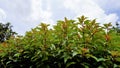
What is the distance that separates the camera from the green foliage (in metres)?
4.78

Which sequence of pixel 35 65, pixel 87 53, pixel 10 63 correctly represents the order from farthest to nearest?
pixel 10 63 < pixel 35 65 < pixel 87 53

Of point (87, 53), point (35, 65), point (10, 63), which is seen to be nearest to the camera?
point (87, 53)

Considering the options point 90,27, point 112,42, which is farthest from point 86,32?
point 112,42

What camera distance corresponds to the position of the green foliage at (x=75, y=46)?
4.78 metres

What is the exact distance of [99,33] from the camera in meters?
4.95

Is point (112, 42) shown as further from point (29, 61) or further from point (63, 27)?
point (29, 61)

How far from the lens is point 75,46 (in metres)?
4.86

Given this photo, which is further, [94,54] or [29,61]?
[29,61]

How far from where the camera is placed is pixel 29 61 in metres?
5.47

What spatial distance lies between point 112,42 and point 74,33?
636 mm

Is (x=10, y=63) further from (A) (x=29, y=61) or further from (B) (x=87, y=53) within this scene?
(B) (x=87, y=53)

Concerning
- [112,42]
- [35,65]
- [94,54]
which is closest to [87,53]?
[94,54]

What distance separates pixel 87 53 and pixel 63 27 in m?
0.61

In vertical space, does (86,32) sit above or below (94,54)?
above
